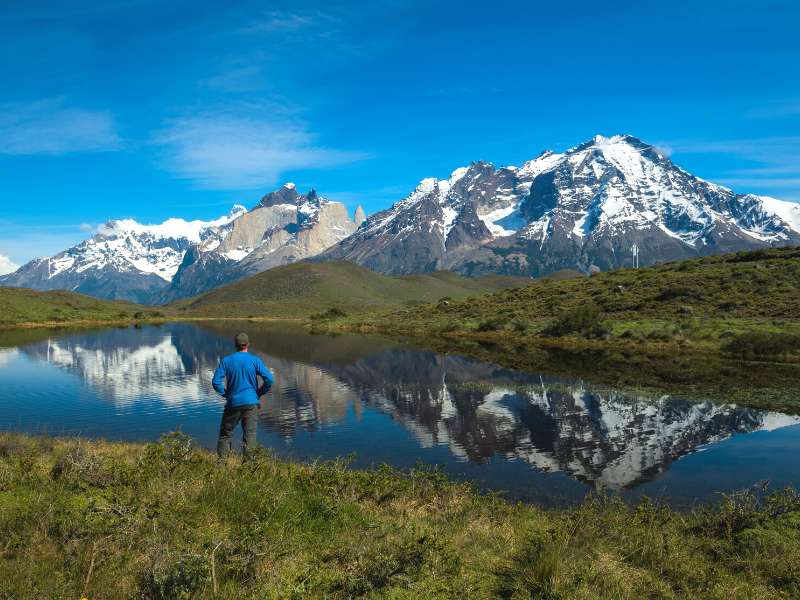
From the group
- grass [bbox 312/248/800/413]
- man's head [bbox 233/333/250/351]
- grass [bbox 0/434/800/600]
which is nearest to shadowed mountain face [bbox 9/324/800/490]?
grass [bbox 312/248/800/413]

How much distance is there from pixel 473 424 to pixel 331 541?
1851 centimetres

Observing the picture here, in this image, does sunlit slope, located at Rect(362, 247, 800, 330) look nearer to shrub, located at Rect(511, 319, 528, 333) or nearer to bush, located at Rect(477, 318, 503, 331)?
bush, located at Rect(477, 318, 503, 331)

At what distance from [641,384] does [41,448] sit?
36909 millimetres

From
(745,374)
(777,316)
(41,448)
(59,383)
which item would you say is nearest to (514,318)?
(777,316)

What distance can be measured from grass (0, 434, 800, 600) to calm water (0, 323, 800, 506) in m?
5.42

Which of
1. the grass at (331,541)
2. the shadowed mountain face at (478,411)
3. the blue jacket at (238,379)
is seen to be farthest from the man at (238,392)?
the shadowed mountain face at (478,411)

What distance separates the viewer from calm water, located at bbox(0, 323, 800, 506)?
1981 centimetres

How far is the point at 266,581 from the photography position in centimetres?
825

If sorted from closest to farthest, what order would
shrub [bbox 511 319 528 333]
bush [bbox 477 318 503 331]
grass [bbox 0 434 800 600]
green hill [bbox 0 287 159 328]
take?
1. grass [bbox 0 434 800 600]
2. shrub [bbox 511 319 528 333]
3. bush [bbox 477 318 503 331]
4. green hill [bbox 0 287 159 328]

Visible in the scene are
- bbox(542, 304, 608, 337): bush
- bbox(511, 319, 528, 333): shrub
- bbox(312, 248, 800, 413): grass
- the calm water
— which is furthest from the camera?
bbox(511, 319, 528, 333): shrub

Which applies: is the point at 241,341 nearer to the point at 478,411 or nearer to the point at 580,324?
the point at 478,411

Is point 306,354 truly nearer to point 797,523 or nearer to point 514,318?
point 514,318

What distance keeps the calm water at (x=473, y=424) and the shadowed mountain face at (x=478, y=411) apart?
11 centimetres

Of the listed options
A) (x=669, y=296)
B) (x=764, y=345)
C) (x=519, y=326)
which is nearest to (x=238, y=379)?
(x=764, y=345)
